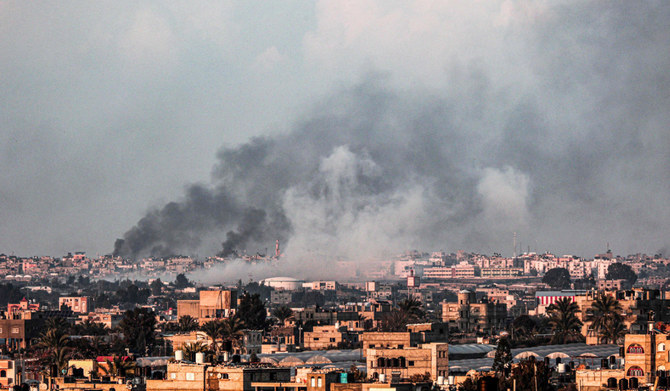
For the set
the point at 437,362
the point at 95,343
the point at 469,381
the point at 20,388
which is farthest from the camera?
the point at 95,343

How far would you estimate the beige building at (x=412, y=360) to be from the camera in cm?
11650

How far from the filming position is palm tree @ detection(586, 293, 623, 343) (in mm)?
175750

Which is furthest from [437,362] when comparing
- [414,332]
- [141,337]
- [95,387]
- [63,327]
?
[63,327]

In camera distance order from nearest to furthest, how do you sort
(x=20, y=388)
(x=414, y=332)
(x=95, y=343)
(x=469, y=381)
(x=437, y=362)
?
(x=20, y=388)
(x=469, y=381)
(x=437, y=362)
(x=414, y=332)
(x=95, y=343)

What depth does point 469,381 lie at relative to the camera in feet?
289

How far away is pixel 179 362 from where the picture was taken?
243 feet

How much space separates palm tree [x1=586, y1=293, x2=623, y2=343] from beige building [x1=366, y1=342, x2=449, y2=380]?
58.4 m

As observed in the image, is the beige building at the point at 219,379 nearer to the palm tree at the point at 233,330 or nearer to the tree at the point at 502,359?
the tree at the point at 502,359

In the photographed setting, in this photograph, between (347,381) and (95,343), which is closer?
(347,381)

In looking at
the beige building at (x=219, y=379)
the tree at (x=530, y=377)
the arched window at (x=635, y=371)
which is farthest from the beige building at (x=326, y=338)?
the beige building at (x=219, y=379)

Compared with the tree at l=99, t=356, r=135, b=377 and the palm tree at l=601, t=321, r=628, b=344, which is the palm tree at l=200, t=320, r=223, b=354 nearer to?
the palm tree at l=601, t=321, r=628, b=344

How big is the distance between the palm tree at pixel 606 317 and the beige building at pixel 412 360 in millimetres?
58396

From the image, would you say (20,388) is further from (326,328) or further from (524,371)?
(326,328)

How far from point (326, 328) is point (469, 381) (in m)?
106
